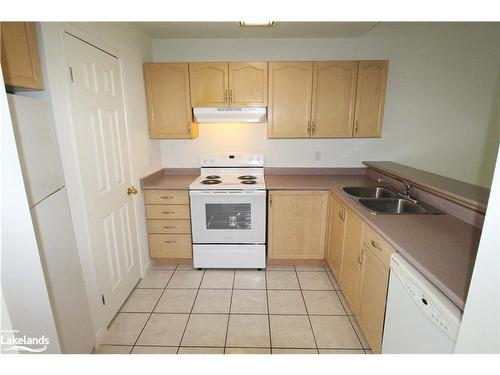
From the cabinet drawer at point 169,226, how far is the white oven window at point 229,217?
0.80 ft

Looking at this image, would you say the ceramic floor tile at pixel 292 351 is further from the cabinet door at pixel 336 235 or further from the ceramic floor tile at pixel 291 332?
the cabinet door at pixel 336 235

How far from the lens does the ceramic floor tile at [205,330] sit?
1.67 meters

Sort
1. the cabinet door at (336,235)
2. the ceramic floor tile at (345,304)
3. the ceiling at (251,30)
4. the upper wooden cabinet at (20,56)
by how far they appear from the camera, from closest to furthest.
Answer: the upper wooden cabinet at (20,56) → the ceramic floor tile at (345,304) → the cabinet door at (336,235) → the ceiling at (251,30)

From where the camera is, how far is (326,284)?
7.57 feet

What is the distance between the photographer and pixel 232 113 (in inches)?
97.7

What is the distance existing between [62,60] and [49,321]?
1.33m

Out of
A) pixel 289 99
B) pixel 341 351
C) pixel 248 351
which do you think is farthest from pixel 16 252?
pixel 289 99

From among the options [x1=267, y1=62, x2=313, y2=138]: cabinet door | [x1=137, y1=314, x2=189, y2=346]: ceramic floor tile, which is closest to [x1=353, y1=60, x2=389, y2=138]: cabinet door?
[x1=267, y1=62, x2=313, y2=138]: cabinet door

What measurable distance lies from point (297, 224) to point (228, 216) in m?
0.71

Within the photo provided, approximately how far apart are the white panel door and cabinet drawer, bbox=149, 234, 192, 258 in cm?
32

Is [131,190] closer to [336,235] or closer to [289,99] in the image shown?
[289,99]

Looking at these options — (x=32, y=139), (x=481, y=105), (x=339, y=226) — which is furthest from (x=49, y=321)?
(x=481, y=105)

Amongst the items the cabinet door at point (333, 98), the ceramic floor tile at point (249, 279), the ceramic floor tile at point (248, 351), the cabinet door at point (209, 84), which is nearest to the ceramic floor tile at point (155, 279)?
the ceramic floor tile at point (249, 279)

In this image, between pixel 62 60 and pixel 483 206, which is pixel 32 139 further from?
pixel 483 206
